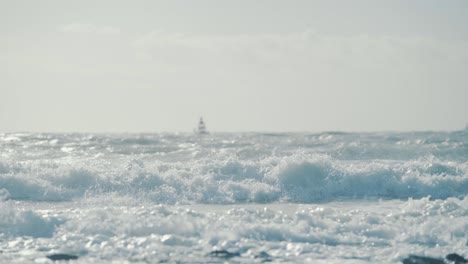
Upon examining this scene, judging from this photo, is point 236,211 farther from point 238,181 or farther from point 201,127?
point 201,127

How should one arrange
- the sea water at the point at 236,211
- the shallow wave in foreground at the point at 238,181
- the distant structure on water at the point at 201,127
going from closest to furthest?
the sea water at the point at 236,211
the shallow wave in foreground at the point at 238,181
the distant structure on water at the point at 201,127

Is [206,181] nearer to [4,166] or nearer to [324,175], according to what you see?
[324,175]

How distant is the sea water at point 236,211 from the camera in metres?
8.20

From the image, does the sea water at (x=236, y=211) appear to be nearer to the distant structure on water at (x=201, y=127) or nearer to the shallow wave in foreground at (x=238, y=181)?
the shallow wave in foreground at (x=238, y=181)

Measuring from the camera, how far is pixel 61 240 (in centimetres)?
861

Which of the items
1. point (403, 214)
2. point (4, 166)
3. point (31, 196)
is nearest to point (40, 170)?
point (4, 166)

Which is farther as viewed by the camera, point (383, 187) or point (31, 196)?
point (383, 187)

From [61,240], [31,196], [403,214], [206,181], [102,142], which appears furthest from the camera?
[102,142]

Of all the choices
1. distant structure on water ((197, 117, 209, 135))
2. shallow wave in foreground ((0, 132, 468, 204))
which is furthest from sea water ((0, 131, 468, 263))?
distant structure on water ((197, 117, 209, 135))

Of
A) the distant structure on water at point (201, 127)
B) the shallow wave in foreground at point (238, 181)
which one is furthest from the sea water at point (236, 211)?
the distant structure on water at point (201, 127)

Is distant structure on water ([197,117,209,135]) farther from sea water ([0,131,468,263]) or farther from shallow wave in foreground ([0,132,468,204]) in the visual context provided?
shallow wave in foreground ([0,132,468,204])

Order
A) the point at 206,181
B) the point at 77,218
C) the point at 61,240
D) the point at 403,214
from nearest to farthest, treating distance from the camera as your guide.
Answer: the point at 61,240, the point at 77,218, the point at 403,214, the point at 206,181

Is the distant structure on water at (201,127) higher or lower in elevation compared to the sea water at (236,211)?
higher

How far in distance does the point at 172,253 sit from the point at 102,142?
71.3 ft
